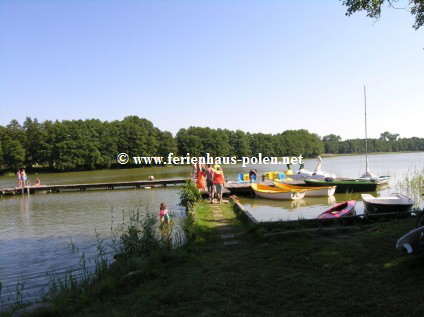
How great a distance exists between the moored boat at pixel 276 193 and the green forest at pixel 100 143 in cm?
5904

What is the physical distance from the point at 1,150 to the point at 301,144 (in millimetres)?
93376

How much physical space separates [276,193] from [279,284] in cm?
1710

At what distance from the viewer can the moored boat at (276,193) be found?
71.5 feet

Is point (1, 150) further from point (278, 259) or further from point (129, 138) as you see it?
point (278, 259)

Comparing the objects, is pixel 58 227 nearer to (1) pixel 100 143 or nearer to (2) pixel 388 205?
(2) pixel 388 205

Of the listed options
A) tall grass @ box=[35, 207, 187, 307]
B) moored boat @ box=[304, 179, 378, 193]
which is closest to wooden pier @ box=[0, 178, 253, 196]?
moored boat @ box=[304, 179, 378, 193]

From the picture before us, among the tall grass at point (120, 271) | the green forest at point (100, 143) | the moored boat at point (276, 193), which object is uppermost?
the green forest at point (100, 143)

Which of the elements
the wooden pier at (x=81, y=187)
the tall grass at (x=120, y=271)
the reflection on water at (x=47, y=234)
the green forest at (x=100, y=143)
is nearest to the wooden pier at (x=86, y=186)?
the wooden pier at (x=81, y=187)

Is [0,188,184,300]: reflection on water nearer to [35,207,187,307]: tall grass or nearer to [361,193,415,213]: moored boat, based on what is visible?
[35,207,187,307]: tall grass

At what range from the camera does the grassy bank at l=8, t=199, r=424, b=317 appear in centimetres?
464

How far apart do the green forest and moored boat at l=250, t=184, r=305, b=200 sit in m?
59.0

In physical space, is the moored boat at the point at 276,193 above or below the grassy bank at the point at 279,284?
below

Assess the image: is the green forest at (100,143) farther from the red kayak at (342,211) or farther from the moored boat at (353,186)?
the red kayak at (342,211)

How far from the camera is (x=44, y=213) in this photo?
2006 centimetres
